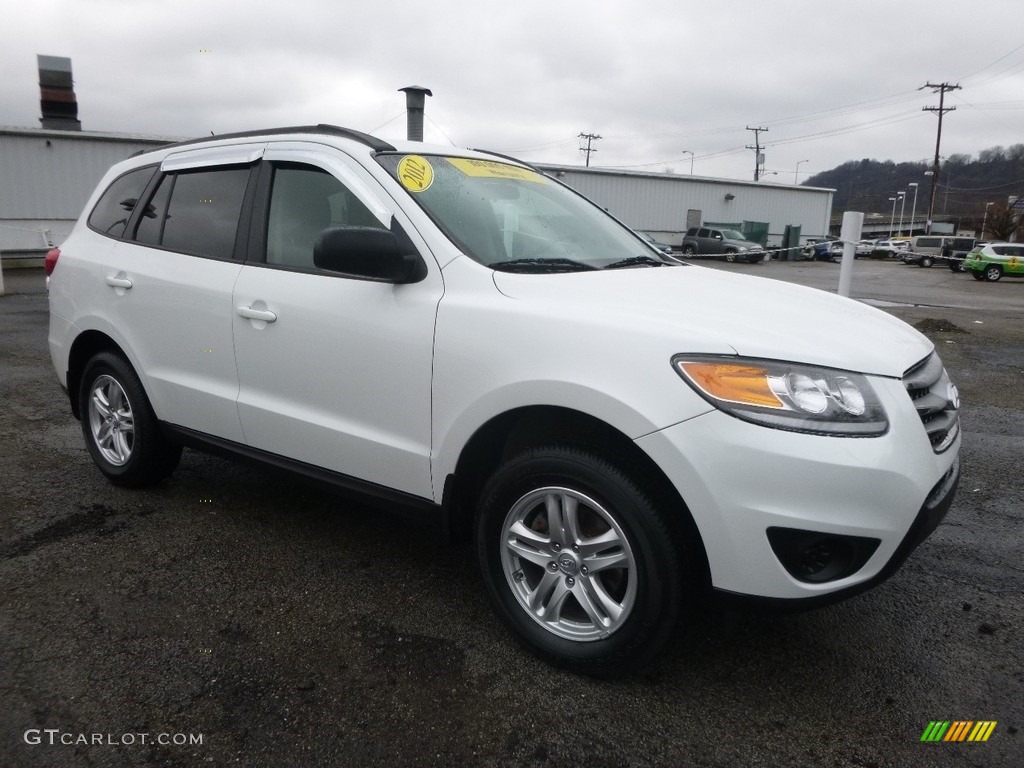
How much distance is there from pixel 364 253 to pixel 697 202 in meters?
44.0

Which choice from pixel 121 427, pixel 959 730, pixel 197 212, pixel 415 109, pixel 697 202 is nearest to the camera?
pixel 959 730

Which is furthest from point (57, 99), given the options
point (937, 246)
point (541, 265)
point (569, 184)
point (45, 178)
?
point (937, 246)

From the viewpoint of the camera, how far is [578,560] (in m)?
2.49

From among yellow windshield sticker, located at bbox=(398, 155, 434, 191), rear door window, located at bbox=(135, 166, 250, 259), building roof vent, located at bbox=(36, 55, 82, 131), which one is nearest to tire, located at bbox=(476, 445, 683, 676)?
yellow windshield sticker, located at bbox=(398, 155, 434, 191)

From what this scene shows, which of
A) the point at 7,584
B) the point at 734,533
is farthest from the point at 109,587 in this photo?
the point at 734,533

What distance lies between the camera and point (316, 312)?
9.91 feet

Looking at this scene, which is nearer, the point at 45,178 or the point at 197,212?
the point at 197,212

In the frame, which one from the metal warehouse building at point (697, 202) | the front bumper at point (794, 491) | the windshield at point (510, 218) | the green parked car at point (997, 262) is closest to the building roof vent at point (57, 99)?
the metal warehouse building at point (697, 202)

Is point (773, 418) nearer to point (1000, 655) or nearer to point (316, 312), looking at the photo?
point (1000, 655)

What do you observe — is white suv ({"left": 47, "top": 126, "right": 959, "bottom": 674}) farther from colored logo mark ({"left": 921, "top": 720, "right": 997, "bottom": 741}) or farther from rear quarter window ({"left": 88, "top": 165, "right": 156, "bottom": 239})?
colored logo mark ({"left": 921, "top": 720, "right": 997, "bottom": 741})

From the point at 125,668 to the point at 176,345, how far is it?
1.54 m

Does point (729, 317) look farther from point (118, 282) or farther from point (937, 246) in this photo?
point (937, 246)

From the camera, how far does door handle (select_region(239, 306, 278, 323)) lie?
3.16m

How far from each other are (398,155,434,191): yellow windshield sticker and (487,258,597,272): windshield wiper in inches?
19.0
